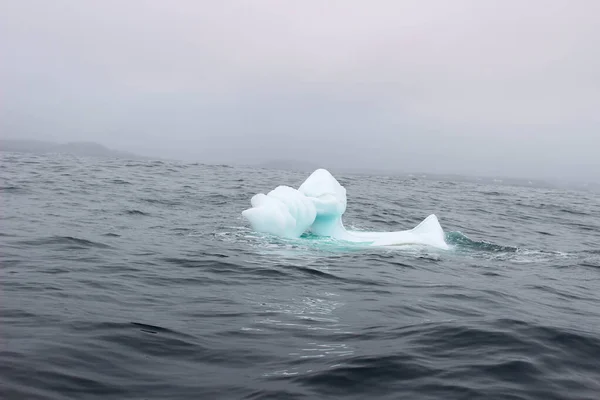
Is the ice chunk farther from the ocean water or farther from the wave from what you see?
the wave

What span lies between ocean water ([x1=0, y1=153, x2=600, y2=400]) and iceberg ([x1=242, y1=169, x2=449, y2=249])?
1.58ft

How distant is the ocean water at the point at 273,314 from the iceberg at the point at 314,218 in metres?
0.48

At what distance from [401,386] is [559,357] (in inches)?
72.3

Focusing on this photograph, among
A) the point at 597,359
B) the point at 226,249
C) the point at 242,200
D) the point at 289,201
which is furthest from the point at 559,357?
the point at 242,200

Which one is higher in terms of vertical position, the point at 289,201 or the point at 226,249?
the point at 289,201

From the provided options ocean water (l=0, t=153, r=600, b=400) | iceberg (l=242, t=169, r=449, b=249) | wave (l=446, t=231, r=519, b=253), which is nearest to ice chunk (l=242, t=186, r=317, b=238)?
iceberg (l=242, t=169, r=449, b=249)

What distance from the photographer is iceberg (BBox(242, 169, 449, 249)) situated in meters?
11.6

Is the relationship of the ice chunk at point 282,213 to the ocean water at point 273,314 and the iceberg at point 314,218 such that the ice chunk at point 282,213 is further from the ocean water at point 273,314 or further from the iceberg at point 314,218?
the ocean water at point 273,314

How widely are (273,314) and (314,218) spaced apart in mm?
6110

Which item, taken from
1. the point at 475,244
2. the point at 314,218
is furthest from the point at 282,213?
the point at 475,244

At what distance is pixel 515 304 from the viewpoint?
737 cm

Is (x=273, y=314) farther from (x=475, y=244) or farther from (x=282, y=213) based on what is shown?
(x=475, y=244)

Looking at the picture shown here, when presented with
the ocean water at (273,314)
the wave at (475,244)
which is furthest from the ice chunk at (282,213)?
the wave at (475,244)

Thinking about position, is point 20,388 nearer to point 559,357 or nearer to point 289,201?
point 559,357
